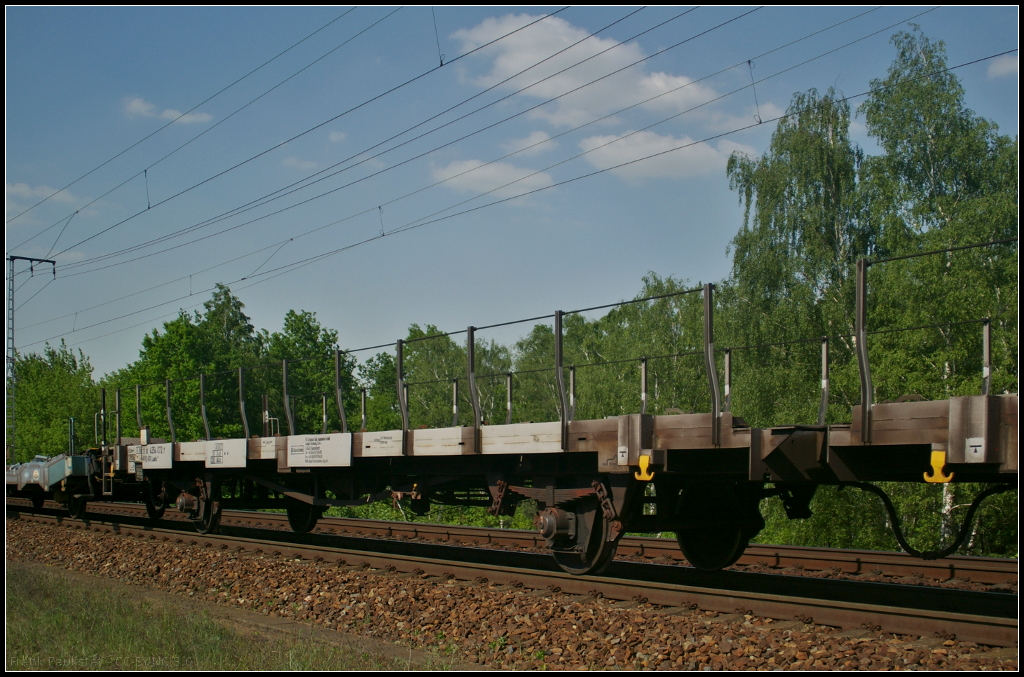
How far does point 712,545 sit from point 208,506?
30.9ft

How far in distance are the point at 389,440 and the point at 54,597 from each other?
4.00 m

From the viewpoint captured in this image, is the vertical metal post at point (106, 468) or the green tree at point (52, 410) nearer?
the vertical metal post at point (106, 468)

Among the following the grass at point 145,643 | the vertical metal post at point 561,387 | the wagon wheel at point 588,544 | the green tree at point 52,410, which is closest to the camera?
the grass at point 145,643

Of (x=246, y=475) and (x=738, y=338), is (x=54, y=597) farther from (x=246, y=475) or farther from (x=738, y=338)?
(x=738, y=338)

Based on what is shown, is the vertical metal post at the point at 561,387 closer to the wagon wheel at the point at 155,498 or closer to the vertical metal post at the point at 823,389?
the vertical metal post at the point at 823,389

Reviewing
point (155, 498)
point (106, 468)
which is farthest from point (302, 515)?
point (106, 468)

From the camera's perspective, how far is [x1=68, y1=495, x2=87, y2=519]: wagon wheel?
18766 mm

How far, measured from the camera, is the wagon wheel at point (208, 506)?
14719mm

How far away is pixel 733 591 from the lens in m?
7.54

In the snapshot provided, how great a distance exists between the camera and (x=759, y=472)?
677 centimetres

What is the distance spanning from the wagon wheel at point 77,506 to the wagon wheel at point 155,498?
2.83 m

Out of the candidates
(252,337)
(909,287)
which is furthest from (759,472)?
(252,337)

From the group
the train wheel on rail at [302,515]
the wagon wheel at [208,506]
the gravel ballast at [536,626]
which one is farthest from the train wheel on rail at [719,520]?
the wagon wheel at [208,506]

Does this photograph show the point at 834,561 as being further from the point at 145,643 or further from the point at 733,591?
the point at 145,643
